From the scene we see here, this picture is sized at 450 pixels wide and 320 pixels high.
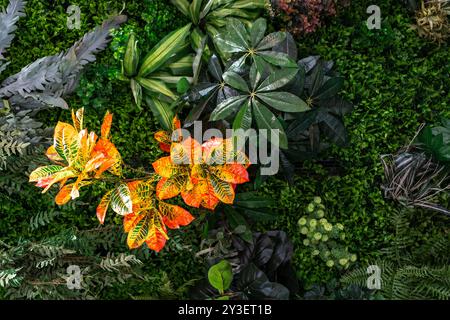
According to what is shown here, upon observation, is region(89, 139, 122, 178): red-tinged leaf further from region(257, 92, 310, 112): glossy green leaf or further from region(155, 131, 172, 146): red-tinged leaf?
region(257, 92, 310, 112): glossy green leaf

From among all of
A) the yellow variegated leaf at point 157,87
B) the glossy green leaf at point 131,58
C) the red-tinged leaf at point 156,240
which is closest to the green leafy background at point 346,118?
the glossy green leaf at point 131,58

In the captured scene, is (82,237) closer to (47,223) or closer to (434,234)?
(47,223)

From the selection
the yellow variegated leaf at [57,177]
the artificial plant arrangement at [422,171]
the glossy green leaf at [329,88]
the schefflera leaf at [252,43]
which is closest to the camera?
the yellow variegated leaf at [57,177]

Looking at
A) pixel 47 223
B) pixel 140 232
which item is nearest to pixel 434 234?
pixel 140 232

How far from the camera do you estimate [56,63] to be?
3.01 m

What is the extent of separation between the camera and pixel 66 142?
2.52 metres

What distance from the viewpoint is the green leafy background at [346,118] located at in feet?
10.1

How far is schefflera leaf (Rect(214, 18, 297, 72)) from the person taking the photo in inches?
105

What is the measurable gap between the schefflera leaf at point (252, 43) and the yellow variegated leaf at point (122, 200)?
80cm

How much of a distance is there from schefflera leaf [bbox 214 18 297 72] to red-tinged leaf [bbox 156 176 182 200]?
62cm

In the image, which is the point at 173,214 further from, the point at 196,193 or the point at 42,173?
the point at 42,173

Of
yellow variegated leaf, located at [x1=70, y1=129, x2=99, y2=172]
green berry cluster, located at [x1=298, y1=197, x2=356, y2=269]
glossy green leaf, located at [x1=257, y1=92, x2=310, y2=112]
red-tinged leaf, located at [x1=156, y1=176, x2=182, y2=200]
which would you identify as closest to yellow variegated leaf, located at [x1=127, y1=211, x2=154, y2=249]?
red-tinged leaf, located at [x1=156, y1=176, x2=182, y2=200]

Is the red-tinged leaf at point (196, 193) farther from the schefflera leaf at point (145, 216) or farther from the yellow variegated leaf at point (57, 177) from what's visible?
the yellow variegated leaf at point (57, 177)
